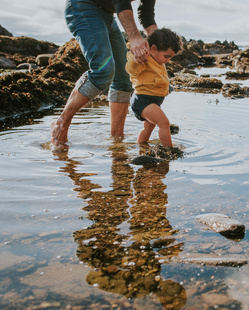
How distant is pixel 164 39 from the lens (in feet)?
14.5

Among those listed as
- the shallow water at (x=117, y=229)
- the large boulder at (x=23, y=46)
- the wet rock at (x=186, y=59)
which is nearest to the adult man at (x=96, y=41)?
the shallow water at (x=117, y=229)

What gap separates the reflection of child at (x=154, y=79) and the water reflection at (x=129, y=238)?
1159 millimetres

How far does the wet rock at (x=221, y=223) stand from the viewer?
221cm

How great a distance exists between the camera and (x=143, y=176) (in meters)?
3.48

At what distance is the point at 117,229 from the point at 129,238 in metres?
0.15

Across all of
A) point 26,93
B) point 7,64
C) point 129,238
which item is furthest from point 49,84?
point 7,64

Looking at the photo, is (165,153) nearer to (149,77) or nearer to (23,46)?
(149,77)

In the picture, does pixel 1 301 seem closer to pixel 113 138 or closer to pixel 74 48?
pixel 113 138

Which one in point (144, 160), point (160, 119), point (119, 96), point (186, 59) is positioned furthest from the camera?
point (186, 59)

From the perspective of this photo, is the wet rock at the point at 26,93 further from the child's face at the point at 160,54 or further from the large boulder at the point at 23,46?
the large boulder at the point at 23,46

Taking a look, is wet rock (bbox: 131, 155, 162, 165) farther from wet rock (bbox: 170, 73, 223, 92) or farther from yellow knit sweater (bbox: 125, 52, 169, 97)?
wet rock (bbox: 170, 73, 223, 92)

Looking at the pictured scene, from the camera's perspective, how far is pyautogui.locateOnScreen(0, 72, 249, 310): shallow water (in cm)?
165

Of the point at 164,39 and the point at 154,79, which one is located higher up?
the point at 164,39

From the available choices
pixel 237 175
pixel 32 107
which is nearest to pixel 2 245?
→ pixel 237 175
